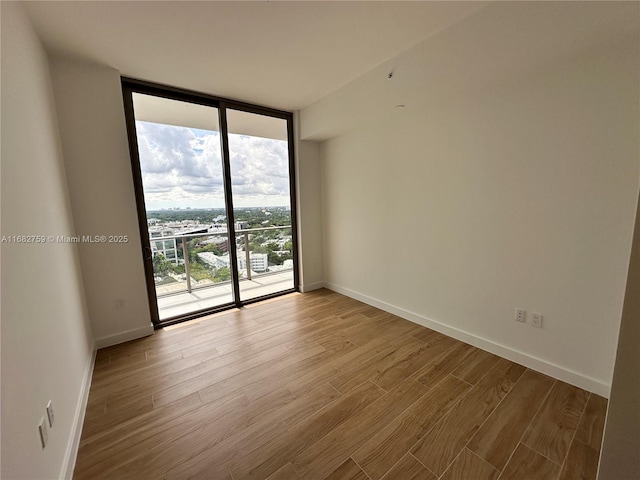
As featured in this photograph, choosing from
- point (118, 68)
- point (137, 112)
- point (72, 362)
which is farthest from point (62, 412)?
point (137, 112)

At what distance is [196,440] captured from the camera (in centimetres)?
143

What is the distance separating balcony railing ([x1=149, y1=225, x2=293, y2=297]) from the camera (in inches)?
122

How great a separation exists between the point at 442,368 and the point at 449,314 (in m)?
0.63

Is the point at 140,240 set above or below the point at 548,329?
above

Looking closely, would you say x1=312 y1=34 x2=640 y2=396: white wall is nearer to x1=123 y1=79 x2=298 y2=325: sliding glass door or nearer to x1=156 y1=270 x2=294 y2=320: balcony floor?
x1=123 y1=79 x2=298 y2=325: sliding glass door

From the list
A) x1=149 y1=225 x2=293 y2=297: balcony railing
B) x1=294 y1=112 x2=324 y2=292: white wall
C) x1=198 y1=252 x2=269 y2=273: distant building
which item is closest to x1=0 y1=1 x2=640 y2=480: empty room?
x1=149 y1=225 x2=293 y2=297: balcony railing

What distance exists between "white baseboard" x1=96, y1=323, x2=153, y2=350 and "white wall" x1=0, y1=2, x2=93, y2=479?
21.9 inches

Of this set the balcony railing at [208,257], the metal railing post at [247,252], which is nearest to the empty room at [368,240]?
the balcony railing at [208,257]

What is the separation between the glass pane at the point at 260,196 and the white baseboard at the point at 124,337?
1175 mm

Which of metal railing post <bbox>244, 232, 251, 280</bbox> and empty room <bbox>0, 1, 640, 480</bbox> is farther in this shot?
metal railing post <bbox>244, 232, 251, 280</bbox>

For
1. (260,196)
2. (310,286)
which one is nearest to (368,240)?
(310,286)

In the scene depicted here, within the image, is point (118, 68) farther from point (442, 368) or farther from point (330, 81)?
point (442, 368)

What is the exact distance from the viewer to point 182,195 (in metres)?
2.90

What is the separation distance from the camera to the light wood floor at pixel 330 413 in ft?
4.18
